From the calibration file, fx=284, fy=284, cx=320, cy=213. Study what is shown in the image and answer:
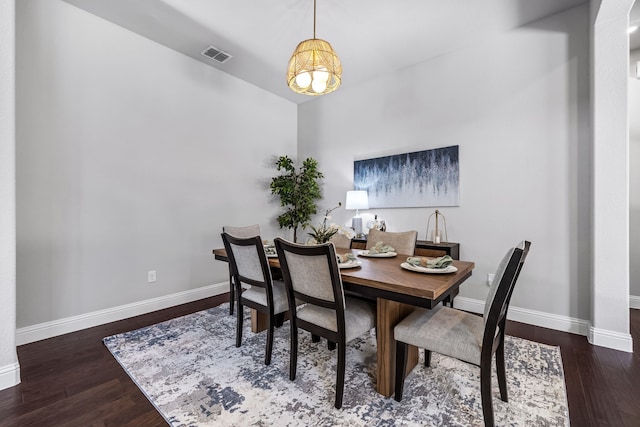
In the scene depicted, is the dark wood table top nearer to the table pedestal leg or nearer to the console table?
the table pedestal leg

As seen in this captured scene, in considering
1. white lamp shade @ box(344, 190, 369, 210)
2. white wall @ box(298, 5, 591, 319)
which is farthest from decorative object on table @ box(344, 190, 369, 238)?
white wall @ box(298, 5, 591, 319)

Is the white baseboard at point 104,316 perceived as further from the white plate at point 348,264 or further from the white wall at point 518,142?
the white wall at point 518,142

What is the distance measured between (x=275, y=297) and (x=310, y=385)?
0.61 metres

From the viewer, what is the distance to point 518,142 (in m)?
2.84

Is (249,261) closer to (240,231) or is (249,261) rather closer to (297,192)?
(240,231)

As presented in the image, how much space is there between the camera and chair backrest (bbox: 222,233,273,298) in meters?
1.96

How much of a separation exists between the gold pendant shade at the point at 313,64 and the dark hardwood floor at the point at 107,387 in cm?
245

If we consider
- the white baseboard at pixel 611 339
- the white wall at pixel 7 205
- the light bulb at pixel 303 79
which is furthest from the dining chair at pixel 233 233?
the white baseboard at pixel 611 339

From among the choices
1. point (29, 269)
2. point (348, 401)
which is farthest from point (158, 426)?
point (29, 269)

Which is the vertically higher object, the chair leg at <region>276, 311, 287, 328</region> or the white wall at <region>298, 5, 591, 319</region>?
the white wall at <region>298, 5, 591, 319</region>

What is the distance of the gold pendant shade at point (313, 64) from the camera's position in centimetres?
222

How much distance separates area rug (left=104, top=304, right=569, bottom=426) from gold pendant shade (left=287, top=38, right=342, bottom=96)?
2.18 metres

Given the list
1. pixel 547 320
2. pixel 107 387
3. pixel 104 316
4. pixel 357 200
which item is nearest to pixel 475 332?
pixel 547 320

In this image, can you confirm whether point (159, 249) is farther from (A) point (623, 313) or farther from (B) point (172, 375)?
(A) point (623, 313)
